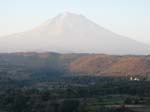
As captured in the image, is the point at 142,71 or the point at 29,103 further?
the point at 142,71

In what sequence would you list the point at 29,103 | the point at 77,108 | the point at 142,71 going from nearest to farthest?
the point at 77,108
the point at 29,103
the point at 142,71

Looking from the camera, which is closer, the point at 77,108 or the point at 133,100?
the point at 77,108

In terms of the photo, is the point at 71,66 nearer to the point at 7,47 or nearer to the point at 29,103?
the point at 29,103

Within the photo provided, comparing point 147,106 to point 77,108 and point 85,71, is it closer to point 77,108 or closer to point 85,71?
point 77,108

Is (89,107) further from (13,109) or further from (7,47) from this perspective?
(7,47)

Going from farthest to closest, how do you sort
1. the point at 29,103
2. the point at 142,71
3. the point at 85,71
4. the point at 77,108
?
1. the point at 85,71
2. the point at 142,71
3. the point at 29,103
4. the point at 77,108

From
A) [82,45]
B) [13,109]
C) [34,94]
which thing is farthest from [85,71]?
[82,45]

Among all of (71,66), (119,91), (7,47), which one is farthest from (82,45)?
(119,91)

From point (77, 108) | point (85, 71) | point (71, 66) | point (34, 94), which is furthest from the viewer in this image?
point (71, 66)

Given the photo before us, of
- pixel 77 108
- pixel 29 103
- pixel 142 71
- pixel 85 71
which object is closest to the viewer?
pixel 77 108
